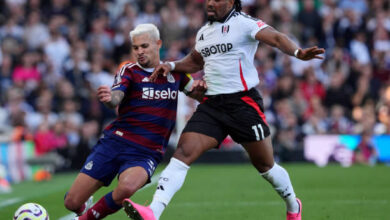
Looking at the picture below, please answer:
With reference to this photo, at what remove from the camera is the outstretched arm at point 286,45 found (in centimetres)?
661

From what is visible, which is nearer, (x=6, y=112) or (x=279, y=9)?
(x=6, y=112)

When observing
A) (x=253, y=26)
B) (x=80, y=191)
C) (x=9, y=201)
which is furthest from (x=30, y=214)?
(x=9, y=201)

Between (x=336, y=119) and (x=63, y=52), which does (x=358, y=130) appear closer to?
(x=336, y=119)

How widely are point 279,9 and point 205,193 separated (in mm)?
10483

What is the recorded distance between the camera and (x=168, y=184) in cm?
686

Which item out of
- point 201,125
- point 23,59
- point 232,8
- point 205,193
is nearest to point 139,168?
point 201,125

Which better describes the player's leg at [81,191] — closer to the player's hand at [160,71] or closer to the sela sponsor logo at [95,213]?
the sela sponsor logo at [95,213]

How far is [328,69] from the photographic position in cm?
1970

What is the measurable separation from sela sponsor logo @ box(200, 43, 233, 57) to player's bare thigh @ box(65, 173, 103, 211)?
1.69m

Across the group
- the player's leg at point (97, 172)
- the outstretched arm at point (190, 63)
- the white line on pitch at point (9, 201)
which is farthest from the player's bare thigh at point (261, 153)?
the white line on pitch at point (9, 201)

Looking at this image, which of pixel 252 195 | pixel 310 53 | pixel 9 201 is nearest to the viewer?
pixel 310 53

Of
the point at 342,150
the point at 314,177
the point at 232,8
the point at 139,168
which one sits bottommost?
the point at 342,150

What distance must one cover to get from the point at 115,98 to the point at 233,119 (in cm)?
118

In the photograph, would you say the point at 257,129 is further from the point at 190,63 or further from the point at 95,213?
the point at 95,213
